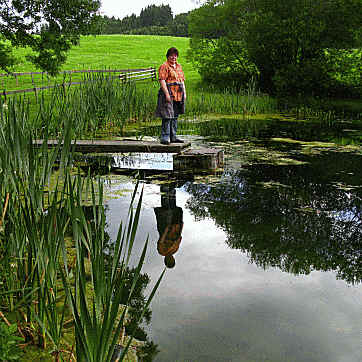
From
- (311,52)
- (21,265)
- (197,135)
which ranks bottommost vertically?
(197,135)

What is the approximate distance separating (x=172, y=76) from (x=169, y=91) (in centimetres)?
23

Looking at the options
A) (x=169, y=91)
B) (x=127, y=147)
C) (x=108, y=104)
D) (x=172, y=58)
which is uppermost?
(x=172, y=58)

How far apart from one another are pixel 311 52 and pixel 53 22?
9.00 meters

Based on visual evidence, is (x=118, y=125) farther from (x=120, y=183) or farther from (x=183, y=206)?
(x=183, y=206)

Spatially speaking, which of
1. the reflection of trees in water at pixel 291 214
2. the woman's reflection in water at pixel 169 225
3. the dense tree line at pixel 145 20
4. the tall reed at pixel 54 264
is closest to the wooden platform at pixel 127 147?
the reflection of trees in water at pixel 291 214

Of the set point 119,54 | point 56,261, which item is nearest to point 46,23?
point 56,261

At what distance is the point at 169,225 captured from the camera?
170 inches

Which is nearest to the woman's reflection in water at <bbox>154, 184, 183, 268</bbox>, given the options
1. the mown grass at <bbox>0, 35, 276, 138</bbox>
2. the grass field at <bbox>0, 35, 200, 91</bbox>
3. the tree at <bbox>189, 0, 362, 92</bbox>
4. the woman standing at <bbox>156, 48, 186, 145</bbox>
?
the mown grass at <bbox>0, 35, 276, 138</bbox>

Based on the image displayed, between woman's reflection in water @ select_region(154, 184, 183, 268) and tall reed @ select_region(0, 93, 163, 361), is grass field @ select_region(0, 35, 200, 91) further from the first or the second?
tall reed @ select_region(0, 93, 163, 361)

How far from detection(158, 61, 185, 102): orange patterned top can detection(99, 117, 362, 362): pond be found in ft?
4.15

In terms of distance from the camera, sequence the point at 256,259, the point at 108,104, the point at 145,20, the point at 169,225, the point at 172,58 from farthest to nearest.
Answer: the point at 145,20
the point at 108,104
the point at 172,58
the point at 169,225
the point at 256,259

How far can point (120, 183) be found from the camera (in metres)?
5.76

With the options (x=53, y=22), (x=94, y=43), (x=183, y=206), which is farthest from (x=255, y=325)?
(x=94, y=43)

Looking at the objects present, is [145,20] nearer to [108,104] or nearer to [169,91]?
[108,104]
